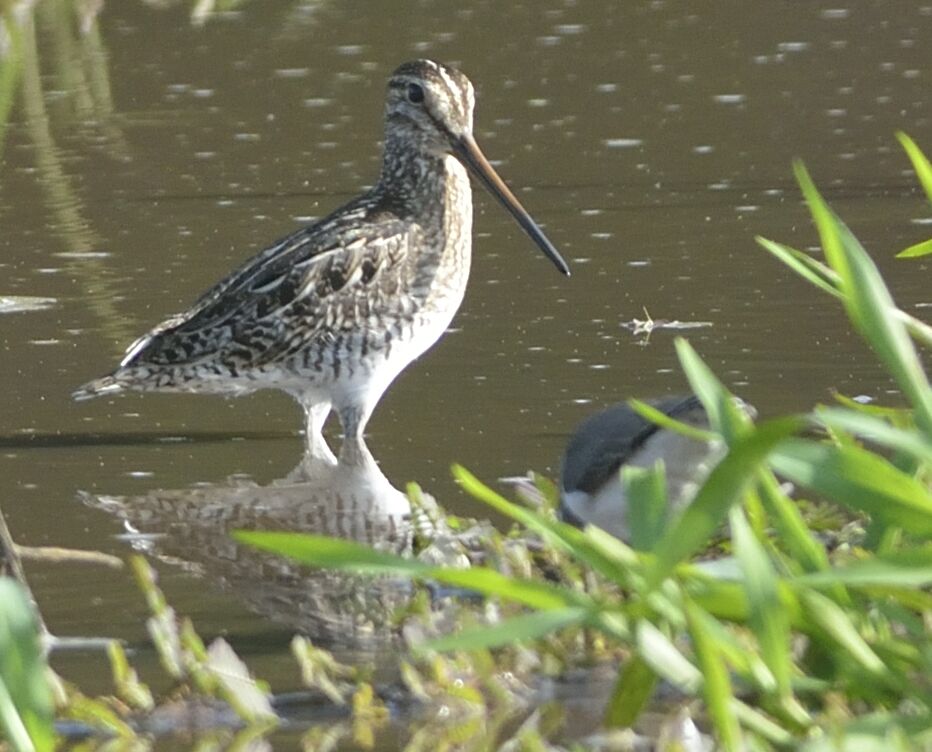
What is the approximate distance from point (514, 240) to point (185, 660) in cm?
494

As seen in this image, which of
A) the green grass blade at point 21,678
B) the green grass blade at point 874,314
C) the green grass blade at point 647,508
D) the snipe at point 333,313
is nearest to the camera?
the green grass blade at point 21,678

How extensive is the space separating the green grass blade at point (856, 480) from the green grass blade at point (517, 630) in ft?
1.01

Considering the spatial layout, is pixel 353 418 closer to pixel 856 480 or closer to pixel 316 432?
pixel 316 432

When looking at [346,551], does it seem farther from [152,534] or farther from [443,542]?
[152,534]

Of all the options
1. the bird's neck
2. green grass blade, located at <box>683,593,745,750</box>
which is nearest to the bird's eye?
the bird's neck

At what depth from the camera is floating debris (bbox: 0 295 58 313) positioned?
7664 mm

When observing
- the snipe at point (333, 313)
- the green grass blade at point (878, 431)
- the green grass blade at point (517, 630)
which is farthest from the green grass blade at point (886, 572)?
the snipe at point (333, 313)

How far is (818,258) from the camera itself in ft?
25.4

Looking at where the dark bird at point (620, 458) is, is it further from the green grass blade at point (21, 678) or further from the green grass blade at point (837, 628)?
the green grass blade at point (21, 678)

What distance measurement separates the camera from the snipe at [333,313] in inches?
264

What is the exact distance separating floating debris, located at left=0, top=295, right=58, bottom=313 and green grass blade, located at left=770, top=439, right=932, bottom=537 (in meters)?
5.37

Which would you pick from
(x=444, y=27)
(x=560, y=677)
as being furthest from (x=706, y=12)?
(x=560, y=677)

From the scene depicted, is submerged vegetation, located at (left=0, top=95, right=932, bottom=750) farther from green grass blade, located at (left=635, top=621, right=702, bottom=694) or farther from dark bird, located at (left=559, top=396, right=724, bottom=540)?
dark bird, located at (left=559, top=396, right=724, bottom=540)

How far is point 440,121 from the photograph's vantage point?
24.0 ft
